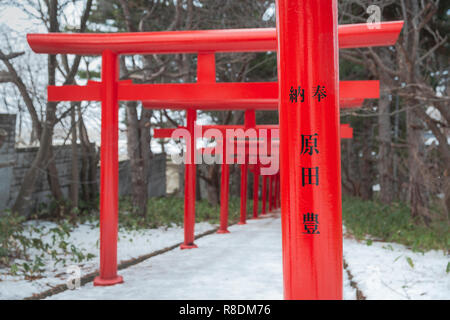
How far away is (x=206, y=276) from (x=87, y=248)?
3.01 metres

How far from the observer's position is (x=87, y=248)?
718cm

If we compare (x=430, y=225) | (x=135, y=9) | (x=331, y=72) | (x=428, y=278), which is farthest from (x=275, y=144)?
(x=331, y=72)

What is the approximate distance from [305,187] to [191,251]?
5.01 meters

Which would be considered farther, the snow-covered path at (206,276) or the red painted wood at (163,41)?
the red painted wood at (163,41)

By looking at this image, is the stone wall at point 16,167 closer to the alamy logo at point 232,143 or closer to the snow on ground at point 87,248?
the snow on ground at point 87,248

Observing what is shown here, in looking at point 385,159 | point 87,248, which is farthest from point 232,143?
point 385,159

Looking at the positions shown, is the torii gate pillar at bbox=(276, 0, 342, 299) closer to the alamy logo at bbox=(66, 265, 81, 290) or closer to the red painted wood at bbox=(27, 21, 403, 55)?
the red painted wood at bbox=(27, 21, 403, 55)

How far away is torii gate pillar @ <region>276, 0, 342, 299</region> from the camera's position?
2.15 meters

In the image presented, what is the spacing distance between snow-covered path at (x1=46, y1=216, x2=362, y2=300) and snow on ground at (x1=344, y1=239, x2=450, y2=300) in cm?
30

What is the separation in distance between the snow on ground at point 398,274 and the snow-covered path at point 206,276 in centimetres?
30

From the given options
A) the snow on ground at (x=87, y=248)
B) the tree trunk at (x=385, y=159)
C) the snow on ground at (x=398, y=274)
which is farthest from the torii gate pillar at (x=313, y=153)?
the tree trunk at (x=385, y=159)

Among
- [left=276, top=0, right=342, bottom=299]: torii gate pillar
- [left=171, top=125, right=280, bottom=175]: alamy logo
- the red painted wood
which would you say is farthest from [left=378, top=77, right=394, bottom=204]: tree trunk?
[left=276, top=0, right=342, bottom=299]: torii gate pillar

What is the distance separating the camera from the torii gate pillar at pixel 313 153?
2146mm
